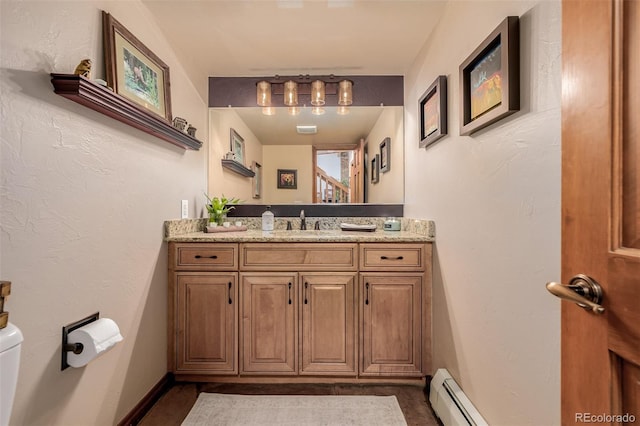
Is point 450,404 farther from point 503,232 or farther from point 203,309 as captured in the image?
point 203,309

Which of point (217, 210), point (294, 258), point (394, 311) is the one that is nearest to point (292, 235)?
point (294, 258)

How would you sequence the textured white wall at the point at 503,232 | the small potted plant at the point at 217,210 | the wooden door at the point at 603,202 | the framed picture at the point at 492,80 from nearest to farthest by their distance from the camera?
1. the wooden door at the point at 603,202
2. the textured white wall at the point at 503,232
3. the framed picture at the point at 492,80
4. the small potted plant at the point at 217,210

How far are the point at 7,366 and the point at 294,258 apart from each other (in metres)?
1.24

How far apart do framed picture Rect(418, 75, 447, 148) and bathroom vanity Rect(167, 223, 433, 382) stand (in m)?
0.63

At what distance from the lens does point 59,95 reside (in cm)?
103

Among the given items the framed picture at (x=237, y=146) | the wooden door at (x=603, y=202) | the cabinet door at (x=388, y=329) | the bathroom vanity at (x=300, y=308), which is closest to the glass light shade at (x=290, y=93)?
the framed picture at (x=237, y=146)

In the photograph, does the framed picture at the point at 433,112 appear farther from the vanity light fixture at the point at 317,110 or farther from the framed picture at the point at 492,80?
the vanity light fixture at the point at 317,110

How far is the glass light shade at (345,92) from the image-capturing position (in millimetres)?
2303

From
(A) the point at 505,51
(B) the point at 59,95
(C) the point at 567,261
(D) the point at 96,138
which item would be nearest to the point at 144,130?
(D) the point at 96,138

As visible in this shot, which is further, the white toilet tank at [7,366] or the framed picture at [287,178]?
the framed picture at [287,178]

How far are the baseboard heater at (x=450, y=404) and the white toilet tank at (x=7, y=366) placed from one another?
157 cm

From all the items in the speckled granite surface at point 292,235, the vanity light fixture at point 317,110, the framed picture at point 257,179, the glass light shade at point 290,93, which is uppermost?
the glass light shade at point 290,93

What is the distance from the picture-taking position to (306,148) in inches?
97.0

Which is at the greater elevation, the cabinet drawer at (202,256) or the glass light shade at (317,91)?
the glass light shade at (317,91)
